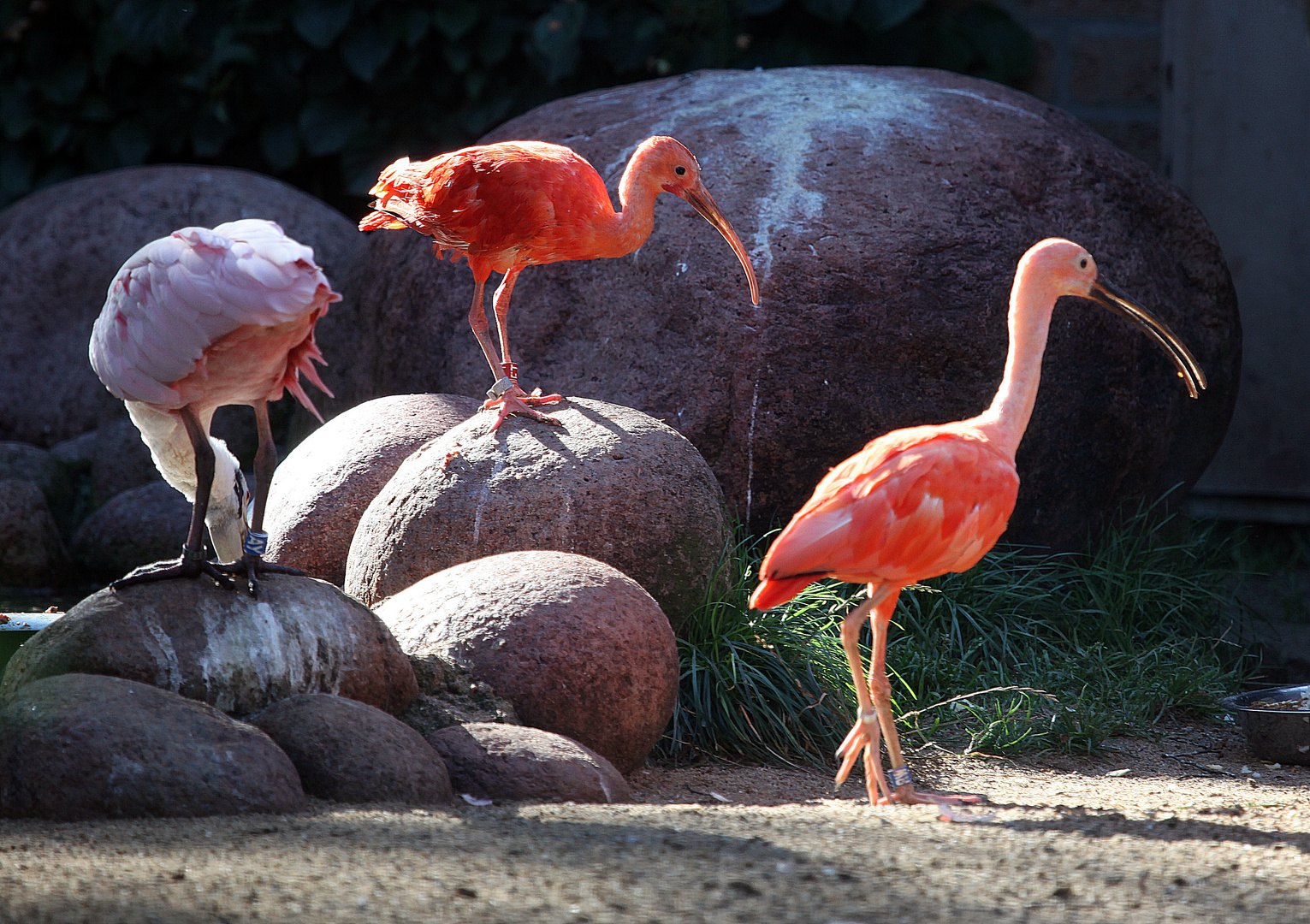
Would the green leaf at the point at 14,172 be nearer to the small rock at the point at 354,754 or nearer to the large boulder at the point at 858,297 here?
the large boulder at the point at 858,297

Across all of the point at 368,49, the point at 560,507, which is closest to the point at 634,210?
the point at 560,507

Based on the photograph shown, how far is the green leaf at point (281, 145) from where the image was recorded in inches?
343

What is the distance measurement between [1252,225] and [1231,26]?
112 centimetres

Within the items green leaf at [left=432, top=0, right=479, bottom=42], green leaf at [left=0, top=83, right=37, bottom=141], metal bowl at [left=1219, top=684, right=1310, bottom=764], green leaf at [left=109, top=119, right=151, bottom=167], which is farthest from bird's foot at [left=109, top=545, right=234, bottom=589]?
green leaf at [left=0, top=83, right=37, bottom=141]

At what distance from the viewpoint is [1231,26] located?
7504mm

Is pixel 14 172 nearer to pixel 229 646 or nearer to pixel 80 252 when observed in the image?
pixel 80 252

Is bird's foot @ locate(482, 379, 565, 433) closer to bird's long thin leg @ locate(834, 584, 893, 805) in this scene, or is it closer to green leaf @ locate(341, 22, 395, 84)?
bird's long thin leg @ locate(834, 584, 893, 805)

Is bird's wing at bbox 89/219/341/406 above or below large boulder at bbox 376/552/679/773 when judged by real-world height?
above

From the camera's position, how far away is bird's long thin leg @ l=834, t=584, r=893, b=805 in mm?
3471

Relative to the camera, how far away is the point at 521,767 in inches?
132

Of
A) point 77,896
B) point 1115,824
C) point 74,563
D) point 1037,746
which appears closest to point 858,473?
point 1115,824

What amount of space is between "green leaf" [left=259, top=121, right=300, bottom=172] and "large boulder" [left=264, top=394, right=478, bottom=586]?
3.96m

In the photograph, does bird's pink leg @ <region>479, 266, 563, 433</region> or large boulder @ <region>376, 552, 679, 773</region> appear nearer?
large boulder @ <region>376, 552, 679, 773</region>

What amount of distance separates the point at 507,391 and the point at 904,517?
1.71m
